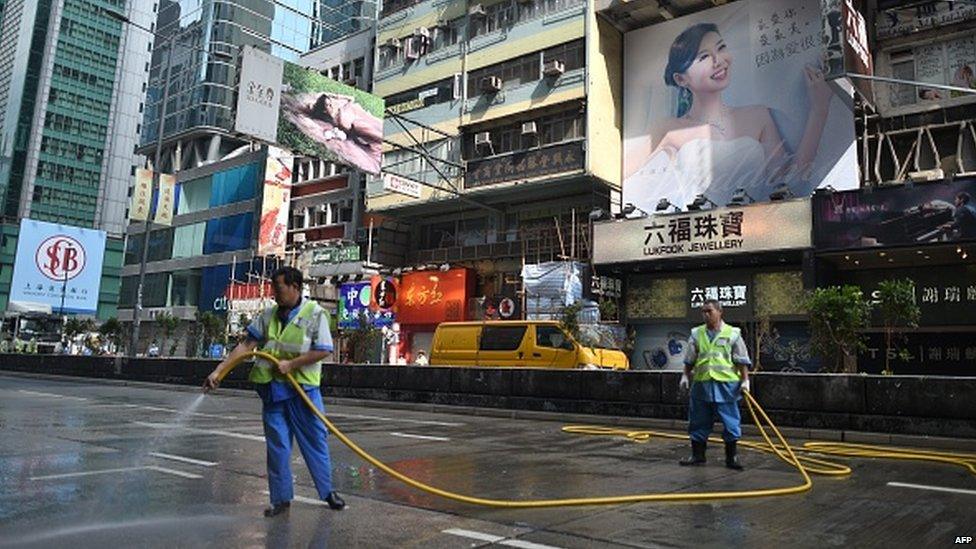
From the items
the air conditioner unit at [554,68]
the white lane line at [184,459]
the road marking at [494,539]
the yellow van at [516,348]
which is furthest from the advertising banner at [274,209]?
the road marking at [494,539]

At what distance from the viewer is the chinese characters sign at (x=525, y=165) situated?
26719mm

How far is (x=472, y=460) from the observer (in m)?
7.84

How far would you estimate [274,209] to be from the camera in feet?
138

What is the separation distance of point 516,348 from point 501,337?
2.24 feet

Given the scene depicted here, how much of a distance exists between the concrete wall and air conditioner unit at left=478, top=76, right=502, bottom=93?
15.0m

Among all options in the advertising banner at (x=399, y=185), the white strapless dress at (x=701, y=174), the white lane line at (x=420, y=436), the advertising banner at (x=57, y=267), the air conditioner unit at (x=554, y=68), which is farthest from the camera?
the advertising banner at (x=57, y=267)

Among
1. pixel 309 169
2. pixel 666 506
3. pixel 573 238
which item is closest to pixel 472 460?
pixel 666 506

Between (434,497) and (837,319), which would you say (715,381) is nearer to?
(434,497)

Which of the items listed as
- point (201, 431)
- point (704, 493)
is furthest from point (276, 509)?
point (201, 431)

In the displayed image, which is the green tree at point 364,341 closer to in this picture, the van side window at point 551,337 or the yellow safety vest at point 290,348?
the van side window at point 551,337

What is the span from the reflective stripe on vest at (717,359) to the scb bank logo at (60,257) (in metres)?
52.6

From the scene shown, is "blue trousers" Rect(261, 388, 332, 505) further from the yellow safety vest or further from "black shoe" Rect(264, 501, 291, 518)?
the yellow safety vest

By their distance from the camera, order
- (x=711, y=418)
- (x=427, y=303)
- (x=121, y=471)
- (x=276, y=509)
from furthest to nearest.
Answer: (x=427, y=303) < (x=711, y=418) < (x=121, y=471) < (x=276, y=509)

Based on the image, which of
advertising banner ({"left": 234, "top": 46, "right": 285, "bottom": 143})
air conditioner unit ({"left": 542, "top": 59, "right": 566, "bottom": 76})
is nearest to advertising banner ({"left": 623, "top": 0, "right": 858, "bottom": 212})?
air conditioner unit ({"left": 542, "top": 59, "right": 566, "bottom": 76})
